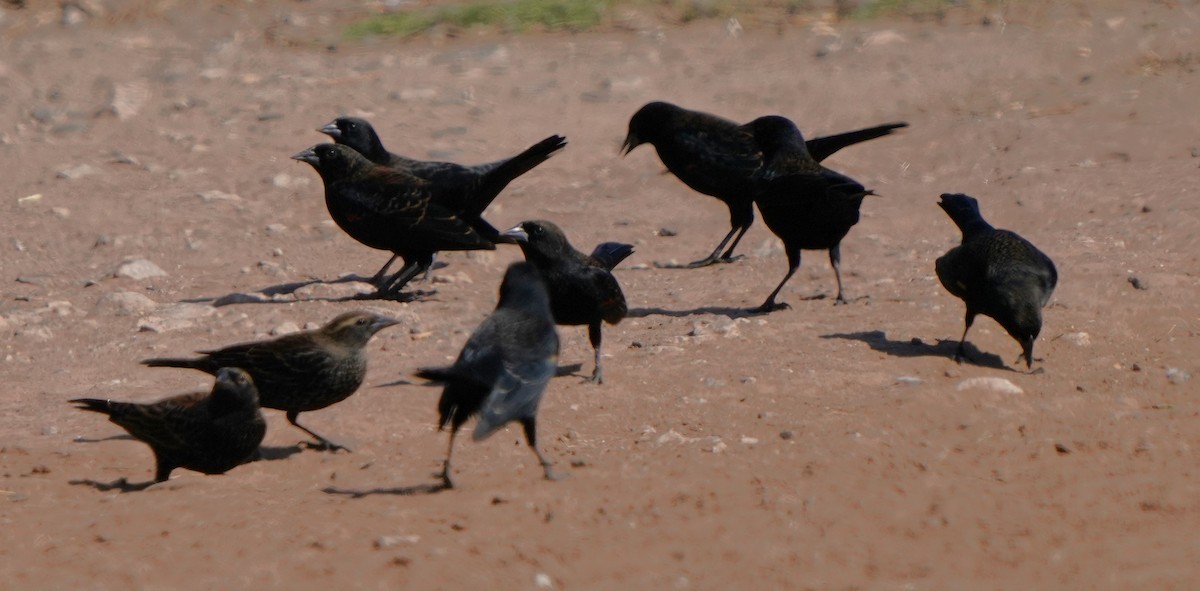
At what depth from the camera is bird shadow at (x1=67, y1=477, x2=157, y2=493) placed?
653 cm

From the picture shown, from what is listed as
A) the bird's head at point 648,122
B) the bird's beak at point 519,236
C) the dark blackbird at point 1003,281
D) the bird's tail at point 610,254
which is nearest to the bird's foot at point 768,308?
the bird's tail at point 610,254

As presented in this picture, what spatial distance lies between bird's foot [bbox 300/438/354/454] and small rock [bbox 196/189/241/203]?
525 centimetres

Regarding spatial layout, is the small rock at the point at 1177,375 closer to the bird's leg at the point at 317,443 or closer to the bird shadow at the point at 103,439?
the bird's leg at the point at 317,443

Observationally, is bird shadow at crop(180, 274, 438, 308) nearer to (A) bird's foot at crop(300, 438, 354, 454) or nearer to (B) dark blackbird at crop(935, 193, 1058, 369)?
(A) bird's foot at crop(300, 438, 354, 454)

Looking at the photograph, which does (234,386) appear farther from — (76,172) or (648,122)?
(76,172)

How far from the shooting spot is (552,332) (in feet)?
21.4

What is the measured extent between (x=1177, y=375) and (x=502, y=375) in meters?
3.60

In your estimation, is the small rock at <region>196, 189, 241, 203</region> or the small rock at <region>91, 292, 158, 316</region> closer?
the small rock at <region>91, 292, 158, 316</region>

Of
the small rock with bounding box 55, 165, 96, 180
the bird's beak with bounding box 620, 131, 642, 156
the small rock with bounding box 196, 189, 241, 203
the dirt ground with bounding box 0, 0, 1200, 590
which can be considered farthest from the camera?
the small rock with bounding box 55, 165, 96, 180

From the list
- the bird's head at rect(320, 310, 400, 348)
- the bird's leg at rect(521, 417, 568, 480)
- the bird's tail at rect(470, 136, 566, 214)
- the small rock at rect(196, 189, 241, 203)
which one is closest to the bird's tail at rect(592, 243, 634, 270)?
the bird's tail at rect(470, 136, 566, 214)

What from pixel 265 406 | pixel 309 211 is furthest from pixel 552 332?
pixel 309 211

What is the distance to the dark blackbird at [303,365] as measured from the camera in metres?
6.84

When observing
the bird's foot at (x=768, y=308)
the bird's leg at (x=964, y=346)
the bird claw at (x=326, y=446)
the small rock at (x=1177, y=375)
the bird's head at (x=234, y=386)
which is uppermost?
the bird's head at (x=234, y=386)

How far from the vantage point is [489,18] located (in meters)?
16.1
